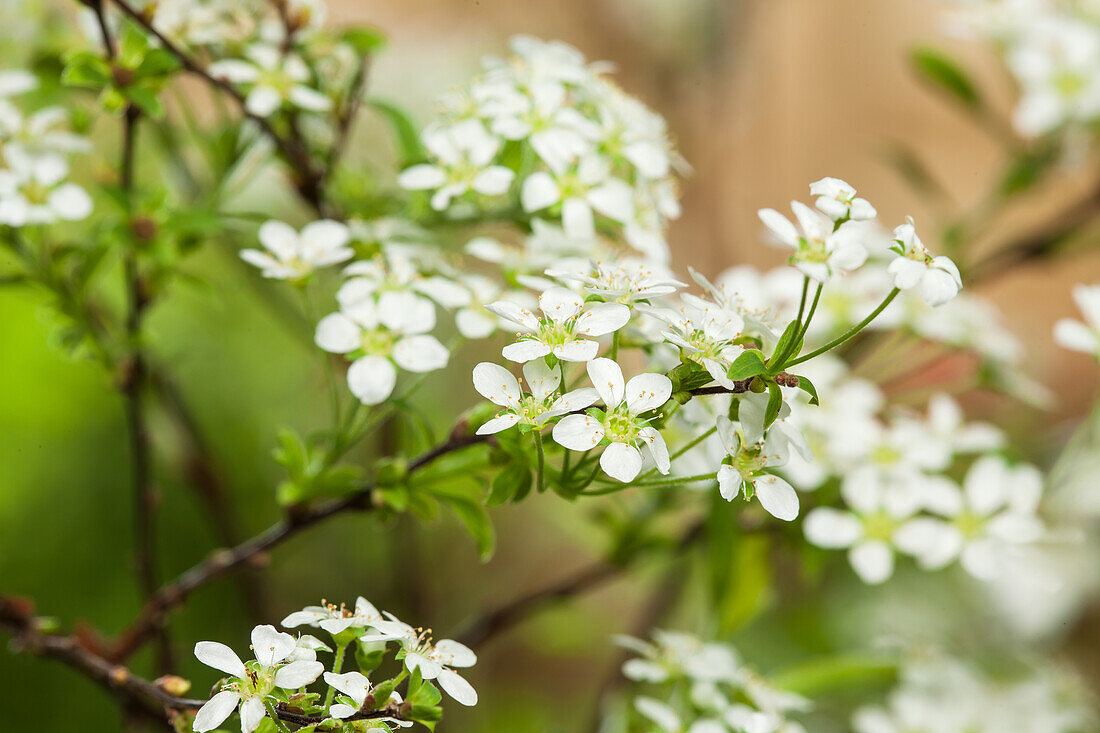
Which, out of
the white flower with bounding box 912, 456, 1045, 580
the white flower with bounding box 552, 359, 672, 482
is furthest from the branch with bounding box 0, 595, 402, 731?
the white flower with bounding box 912, 456, 1045, 580

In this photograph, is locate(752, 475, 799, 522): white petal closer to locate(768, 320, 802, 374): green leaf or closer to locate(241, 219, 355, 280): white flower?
locate(768, 320, 802, 374): green leaf

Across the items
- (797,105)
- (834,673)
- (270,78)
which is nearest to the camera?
(270,78)

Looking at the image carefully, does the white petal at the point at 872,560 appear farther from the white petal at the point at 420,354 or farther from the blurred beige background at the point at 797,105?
the blurred beige background at the point at 797,105

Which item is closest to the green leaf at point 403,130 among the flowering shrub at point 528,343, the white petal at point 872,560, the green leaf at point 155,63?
the flowering shrub at point 528,343

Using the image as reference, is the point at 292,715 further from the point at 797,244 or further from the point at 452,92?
the point at 452,92

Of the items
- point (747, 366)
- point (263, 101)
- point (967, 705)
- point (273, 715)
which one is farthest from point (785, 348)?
point (967, 705)

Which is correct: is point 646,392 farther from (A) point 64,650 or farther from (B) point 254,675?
(A) point 64,650

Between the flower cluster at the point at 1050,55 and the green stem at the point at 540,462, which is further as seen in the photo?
the flower cluster at the point at 1050,55
